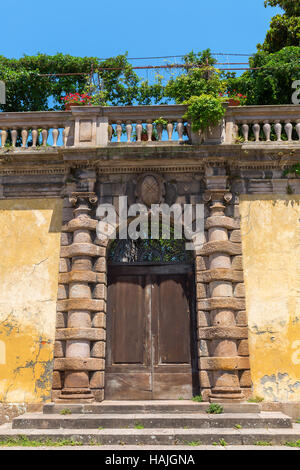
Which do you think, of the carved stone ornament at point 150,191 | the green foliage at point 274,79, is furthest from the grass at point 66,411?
the green foliage at point 274,79

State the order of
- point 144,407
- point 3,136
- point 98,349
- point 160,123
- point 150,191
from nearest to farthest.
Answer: point 144,407 → point 98,349 → point 150,191 → point 160,123 → point 3,136

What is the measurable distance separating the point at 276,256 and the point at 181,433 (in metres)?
3.81

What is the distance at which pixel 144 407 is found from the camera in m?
7.01

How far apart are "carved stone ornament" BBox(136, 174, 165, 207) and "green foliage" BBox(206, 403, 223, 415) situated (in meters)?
3.87

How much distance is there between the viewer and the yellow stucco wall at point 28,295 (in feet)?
24.9

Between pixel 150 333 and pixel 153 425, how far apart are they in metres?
1.91

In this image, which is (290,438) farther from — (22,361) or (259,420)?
(22,361)

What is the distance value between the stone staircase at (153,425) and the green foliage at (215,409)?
0.08 metres

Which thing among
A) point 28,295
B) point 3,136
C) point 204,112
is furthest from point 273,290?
point 3,136

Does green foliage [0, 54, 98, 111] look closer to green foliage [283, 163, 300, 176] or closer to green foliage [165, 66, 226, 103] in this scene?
green foliage [165, 66, 226, 103]

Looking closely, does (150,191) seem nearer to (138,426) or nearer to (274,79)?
(138,426)

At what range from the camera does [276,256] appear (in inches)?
317

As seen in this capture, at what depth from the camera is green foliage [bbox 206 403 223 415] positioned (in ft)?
22.3

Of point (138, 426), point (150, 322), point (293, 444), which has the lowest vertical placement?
point (293, 444)
